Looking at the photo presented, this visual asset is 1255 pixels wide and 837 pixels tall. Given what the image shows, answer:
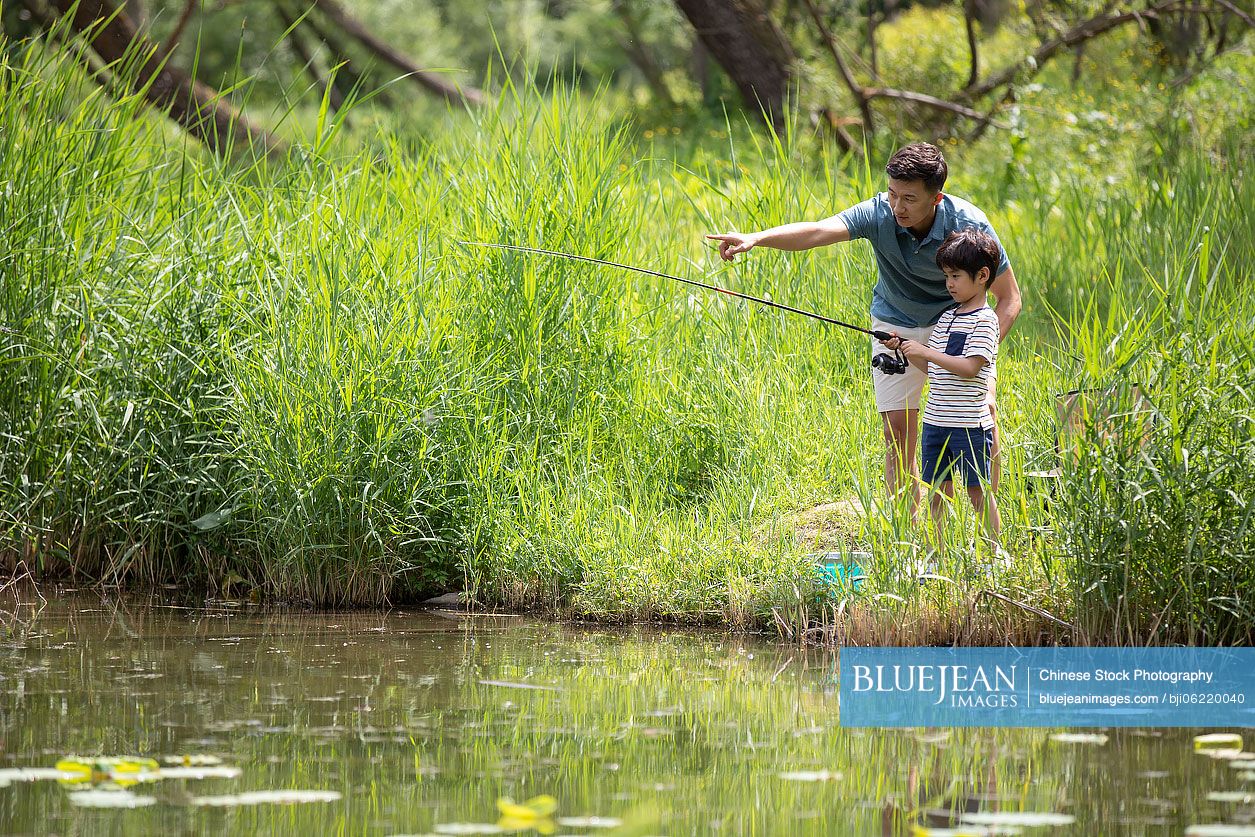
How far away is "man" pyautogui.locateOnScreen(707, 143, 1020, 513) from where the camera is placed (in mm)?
5133

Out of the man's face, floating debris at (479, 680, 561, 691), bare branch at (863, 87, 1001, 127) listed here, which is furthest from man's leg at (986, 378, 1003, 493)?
bare branch at (863, 87, 1001, 127)

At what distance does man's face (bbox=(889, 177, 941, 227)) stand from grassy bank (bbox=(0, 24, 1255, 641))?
0.72m

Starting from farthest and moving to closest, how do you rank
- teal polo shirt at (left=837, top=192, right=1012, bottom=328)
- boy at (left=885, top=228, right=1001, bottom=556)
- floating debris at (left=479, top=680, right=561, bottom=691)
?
teal polo shirt at (left=837, top=192, right=1012, bottom=328) < boy at (left=885, top=228, right=1001, bottom=556) < floating debris at (left=479, top=680, right=561, bottom=691)

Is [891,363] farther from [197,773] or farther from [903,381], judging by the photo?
[197,773]

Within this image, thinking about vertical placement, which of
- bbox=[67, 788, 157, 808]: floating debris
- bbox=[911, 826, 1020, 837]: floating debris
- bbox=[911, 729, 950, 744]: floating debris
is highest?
bbox=[911, 729, 950, 744]: floating debris

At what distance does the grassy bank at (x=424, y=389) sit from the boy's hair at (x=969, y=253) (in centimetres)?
49

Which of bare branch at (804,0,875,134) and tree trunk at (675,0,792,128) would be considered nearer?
bare branch at (804,0,875,134)

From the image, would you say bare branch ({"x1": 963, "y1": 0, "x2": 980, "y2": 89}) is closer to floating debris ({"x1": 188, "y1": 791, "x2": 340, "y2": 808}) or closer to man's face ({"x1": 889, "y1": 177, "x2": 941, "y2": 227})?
man's face ({"x1": 889, "y1": 177, "x2": 941, "y2": 227})

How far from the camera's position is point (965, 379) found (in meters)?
4.91

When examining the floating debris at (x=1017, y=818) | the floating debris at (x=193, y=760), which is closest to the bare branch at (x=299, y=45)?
the floating debris at (x=193, y=760)

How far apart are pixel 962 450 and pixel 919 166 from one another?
1005 millimetres

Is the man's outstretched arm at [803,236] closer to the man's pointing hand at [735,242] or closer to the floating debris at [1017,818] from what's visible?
the man's pointing hand at [735,242]

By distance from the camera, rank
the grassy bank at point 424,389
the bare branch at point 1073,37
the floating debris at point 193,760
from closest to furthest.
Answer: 1. the floating debris at point 193,760
2. the grassy bank at point 424,389
3. the bare branch at point 1073,37

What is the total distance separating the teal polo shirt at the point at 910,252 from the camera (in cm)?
525
